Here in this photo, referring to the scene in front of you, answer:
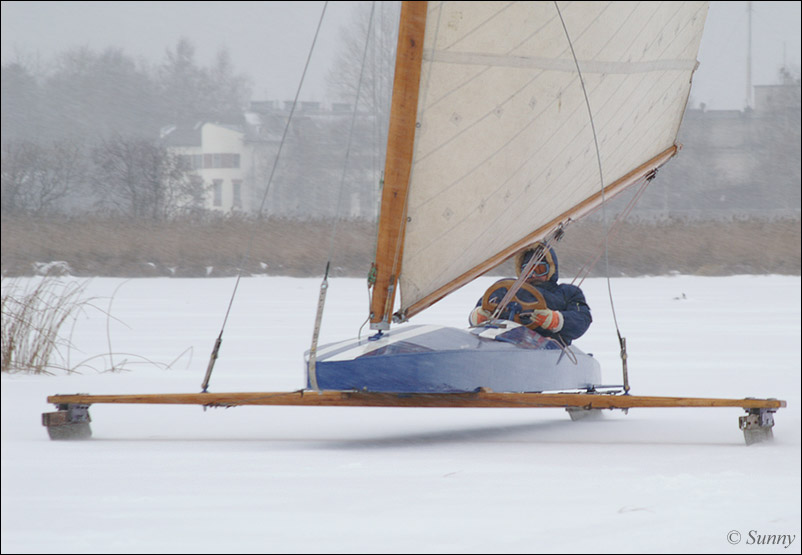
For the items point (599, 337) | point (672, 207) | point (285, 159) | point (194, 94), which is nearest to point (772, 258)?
point (599, 337)

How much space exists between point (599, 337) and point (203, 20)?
46.9 metres

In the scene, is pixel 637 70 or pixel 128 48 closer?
pixel 637 70

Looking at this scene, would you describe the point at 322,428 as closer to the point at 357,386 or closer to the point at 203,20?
the point at 357,386

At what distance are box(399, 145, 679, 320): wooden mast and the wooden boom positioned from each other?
51cm

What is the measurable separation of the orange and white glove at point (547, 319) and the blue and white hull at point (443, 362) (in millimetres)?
63

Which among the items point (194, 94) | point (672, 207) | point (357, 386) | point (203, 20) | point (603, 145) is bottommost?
point (357, 386)

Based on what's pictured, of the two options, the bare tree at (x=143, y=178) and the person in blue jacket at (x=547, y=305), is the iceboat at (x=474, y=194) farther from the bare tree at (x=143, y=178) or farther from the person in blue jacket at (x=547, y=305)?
the bare tree at (x=143, y=178)

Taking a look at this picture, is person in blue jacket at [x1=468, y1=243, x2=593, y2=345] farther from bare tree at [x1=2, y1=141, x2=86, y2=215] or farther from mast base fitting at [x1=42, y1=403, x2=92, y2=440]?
bare tree at [x1=2, y1=141, x2=86, y2=215]

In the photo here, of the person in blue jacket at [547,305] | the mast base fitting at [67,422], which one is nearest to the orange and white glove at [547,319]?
the person in blue jacket at [547,305]

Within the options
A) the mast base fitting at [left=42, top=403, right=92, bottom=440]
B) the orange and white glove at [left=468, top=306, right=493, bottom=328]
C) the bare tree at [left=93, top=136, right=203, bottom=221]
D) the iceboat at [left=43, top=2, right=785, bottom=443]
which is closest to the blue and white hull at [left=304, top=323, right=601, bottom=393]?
the iceboat at [left=43, top=2, right=785, bottom=443]

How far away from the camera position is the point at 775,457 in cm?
496

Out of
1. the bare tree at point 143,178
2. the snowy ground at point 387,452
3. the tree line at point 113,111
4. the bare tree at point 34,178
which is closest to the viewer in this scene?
the snowy ground at point 387,452

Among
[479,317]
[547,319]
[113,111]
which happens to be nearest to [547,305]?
[547,319]

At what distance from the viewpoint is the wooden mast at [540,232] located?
5461mm
